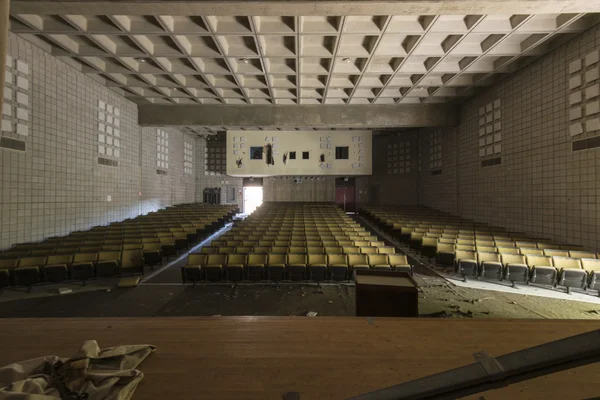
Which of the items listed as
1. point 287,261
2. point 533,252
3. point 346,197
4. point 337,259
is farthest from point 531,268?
point 346,197

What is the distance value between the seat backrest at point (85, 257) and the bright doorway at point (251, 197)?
1659 centimetres

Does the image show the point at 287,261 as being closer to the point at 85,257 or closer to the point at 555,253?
the point at 85,257

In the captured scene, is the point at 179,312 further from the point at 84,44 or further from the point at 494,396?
the point at 84,44

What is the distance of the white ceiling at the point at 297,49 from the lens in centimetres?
691

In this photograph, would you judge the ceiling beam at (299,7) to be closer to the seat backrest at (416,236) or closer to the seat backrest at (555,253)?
the seat backrest at (555,253)

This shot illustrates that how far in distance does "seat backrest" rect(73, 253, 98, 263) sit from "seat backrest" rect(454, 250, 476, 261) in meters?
8.77

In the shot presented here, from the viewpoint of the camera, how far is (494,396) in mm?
1771

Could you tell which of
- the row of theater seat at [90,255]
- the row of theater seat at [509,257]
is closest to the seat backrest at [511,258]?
the row of theater seat at [509,257]

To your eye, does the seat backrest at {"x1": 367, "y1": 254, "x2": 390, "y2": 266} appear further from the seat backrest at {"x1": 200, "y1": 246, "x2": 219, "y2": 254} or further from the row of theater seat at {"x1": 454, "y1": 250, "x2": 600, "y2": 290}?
the seat backrest at {"x1": 200, "y1": 246, "x2": 219, "y2": 254}

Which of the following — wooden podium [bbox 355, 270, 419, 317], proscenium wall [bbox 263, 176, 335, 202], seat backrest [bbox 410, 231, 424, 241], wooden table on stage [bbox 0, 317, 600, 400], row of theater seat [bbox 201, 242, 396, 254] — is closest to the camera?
wooden table on stage [bbox 0, 317, 600, 400]

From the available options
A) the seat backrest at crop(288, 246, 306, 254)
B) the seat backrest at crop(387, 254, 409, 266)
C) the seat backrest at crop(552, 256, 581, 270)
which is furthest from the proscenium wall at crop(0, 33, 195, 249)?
the seat backrest at crop(552, 256, 581, 270)

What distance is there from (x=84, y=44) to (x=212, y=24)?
4590mm

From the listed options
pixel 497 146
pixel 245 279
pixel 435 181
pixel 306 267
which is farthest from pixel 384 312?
pixel 435 181

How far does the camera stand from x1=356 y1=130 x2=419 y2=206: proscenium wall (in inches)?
704
